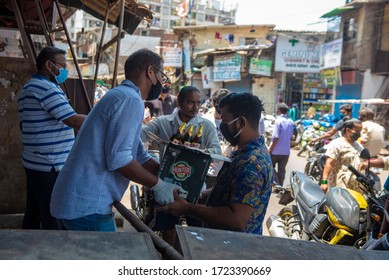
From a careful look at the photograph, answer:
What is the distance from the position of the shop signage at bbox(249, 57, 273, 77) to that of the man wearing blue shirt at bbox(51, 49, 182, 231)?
24.0m

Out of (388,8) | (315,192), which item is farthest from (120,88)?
(388,8)

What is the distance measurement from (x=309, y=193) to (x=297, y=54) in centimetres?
2185

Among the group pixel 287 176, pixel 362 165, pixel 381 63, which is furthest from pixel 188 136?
pixel 381 63

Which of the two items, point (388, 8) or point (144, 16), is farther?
point (388, 8)

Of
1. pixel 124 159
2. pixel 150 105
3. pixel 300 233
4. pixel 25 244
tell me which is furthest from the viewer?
pixel 150 105

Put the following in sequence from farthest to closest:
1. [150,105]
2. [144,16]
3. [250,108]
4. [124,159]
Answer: [150,105], [144,16], [250,108], [124,159]

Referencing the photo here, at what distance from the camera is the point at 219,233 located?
171cm

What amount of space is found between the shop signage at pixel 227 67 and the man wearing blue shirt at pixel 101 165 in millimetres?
24745

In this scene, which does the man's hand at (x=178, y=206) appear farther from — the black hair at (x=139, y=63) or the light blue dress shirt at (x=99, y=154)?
the black hair at (x=139, y=63)

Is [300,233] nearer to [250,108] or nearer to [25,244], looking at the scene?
[250,108]

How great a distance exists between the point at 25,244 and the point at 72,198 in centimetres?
72

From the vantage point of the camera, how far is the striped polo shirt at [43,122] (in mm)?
2984

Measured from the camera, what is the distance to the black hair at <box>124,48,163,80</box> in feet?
7.67

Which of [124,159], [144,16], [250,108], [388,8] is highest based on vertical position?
[388,8]
